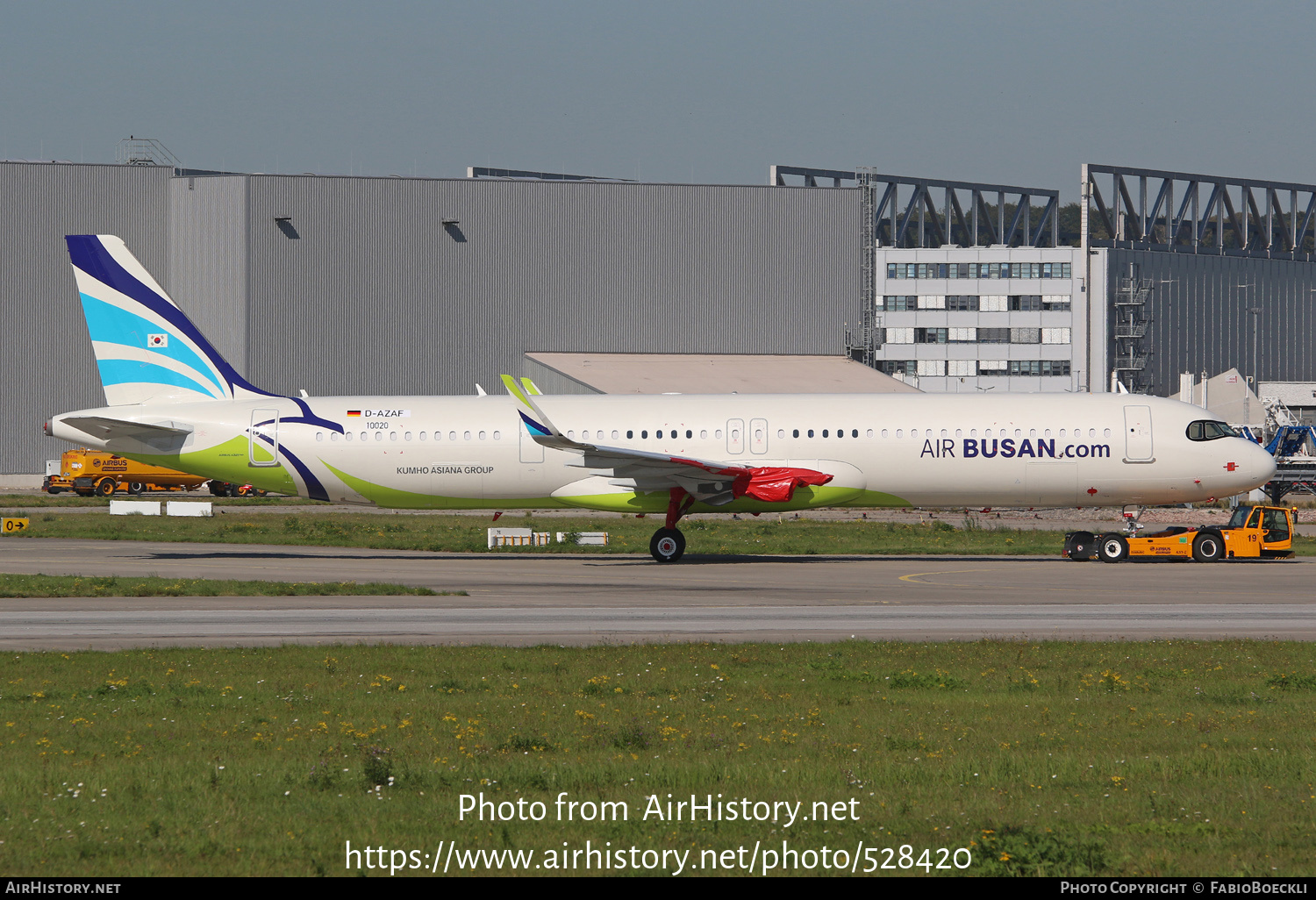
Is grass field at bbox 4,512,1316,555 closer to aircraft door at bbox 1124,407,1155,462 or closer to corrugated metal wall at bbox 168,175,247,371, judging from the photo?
aircraft door at bbox 1124,407,1155,462

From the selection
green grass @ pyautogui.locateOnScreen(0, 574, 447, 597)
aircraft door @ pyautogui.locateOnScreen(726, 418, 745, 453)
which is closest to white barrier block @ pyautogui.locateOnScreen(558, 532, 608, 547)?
aircraft door @ pyautogui.locateOnScreen(726, 418, 745, 453)

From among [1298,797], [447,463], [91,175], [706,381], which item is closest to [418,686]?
[1298,797]

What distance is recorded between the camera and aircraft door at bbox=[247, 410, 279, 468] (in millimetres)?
38062

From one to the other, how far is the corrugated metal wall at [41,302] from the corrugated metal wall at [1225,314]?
88238 millimetres

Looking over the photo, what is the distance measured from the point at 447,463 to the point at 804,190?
171 ft

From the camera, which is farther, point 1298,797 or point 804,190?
point 804,190

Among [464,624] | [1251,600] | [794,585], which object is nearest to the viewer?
[464,624]

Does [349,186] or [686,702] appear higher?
[349,186]

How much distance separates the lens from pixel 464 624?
73.8 ft

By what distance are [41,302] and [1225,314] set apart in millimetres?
106802

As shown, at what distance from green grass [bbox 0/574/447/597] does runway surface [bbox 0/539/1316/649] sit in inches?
28.0

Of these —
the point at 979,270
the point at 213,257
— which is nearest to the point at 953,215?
the point at 979,270

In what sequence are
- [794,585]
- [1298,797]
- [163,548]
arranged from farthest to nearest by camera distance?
[163,548]
[794,585]
[1298,797]
